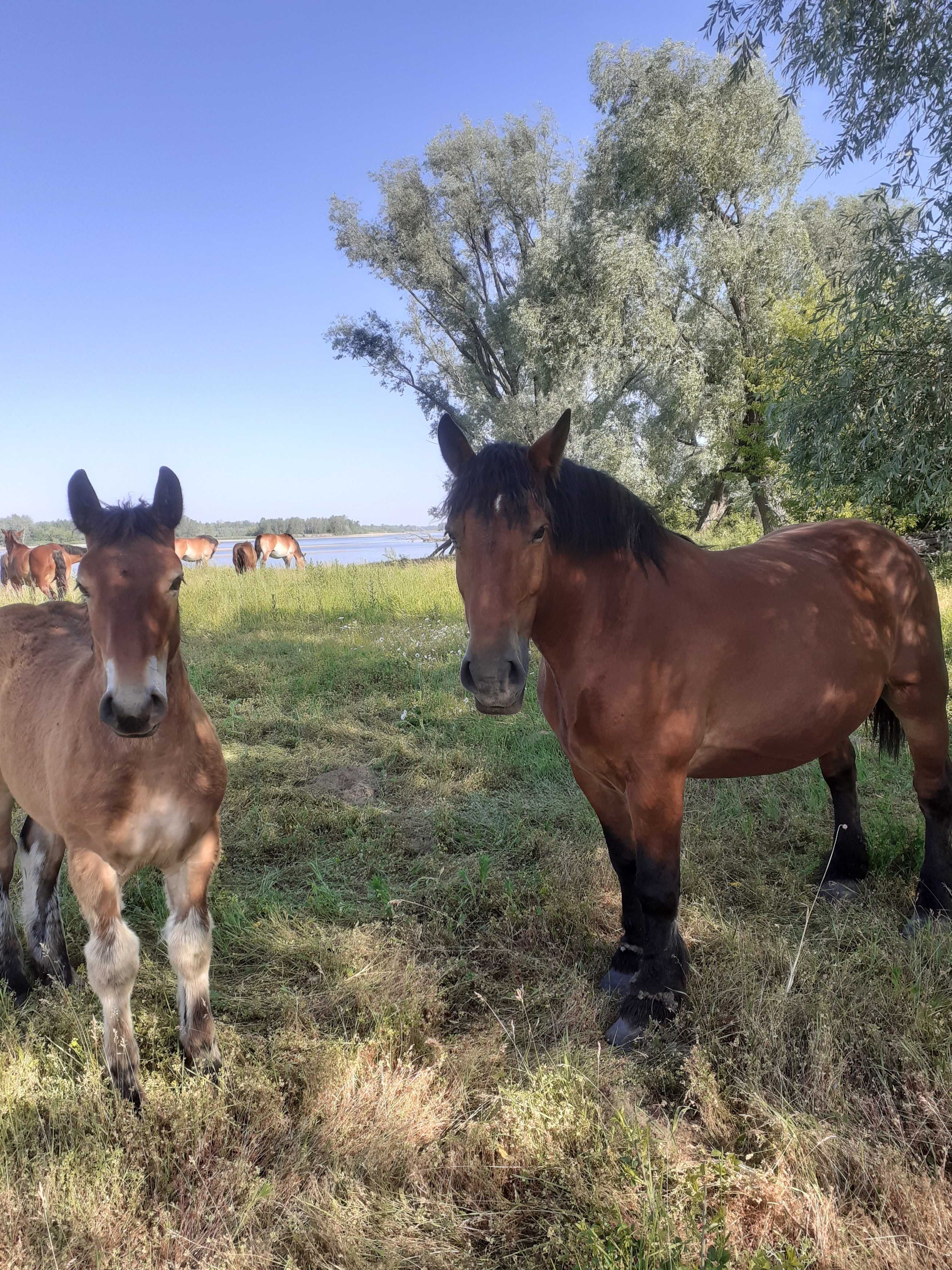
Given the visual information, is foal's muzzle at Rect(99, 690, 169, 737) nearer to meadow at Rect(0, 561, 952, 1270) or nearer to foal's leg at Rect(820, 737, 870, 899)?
meadow at Rect(0, 561, 952, 1270)

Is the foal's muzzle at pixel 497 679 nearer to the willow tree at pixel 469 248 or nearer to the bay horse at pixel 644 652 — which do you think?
the bay horse at pixel 644 652

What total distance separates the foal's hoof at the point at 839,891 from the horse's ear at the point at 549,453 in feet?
8.20

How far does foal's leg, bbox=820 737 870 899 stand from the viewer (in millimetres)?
3402

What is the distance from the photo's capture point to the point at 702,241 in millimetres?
16609

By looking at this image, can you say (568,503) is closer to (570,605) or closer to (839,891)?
(570,605)

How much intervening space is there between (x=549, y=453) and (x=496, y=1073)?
221cm

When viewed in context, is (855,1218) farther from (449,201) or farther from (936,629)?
(449,201)

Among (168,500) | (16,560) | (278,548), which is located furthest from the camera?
(278,548)

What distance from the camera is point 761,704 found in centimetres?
279

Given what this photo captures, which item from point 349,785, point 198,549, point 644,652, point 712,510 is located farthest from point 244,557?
point 644,652

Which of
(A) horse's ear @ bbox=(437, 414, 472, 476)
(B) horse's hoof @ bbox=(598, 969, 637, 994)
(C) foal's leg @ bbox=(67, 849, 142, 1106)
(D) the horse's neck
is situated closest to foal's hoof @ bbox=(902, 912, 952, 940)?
(B) horse's hoof @ bbox=(598, 969, 637, 994)

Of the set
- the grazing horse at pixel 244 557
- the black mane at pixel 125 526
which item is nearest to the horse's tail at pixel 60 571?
the grazing horse at pixel 244 557

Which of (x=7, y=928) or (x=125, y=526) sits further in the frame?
(x=7, y=928)

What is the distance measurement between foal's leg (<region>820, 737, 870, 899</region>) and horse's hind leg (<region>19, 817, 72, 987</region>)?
3704 millimetres
